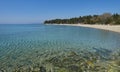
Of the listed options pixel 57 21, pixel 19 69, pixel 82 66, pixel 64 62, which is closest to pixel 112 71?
pixel 82 66

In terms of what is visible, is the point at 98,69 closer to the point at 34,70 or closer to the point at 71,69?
the point at 71,69

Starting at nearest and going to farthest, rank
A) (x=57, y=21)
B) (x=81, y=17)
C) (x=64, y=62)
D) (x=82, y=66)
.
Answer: (x=82, y=66) → (x=64, y=62) → (x=81, y=17) → (x=57, y=21)

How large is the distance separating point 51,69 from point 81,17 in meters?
146

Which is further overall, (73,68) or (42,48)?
(42,48)

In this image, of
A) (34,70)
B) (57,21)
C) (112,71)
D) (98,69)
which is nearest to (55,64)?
(34,70)

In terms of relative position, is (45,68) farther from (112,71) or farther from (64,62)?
(112,71)

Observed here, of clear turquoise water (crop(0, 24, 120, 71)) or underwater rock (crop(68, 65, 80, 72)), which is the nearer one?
underwater rock (crop(68, 65, 80, 72))

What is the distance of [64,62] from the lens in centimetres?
1438

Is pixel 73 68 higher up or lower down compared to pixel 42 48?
higher up

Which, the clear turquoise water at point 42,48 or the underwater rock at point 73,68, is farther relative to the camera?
the clear turquoise water at point 42,48

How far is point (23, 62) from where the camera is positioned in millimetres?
14578

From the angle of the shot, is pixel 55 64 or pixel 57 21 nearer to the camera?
pixel 55 64

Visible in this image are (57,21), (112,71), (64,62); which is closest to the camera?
(112,71)

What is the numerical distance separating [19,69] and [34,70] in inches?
42.7
